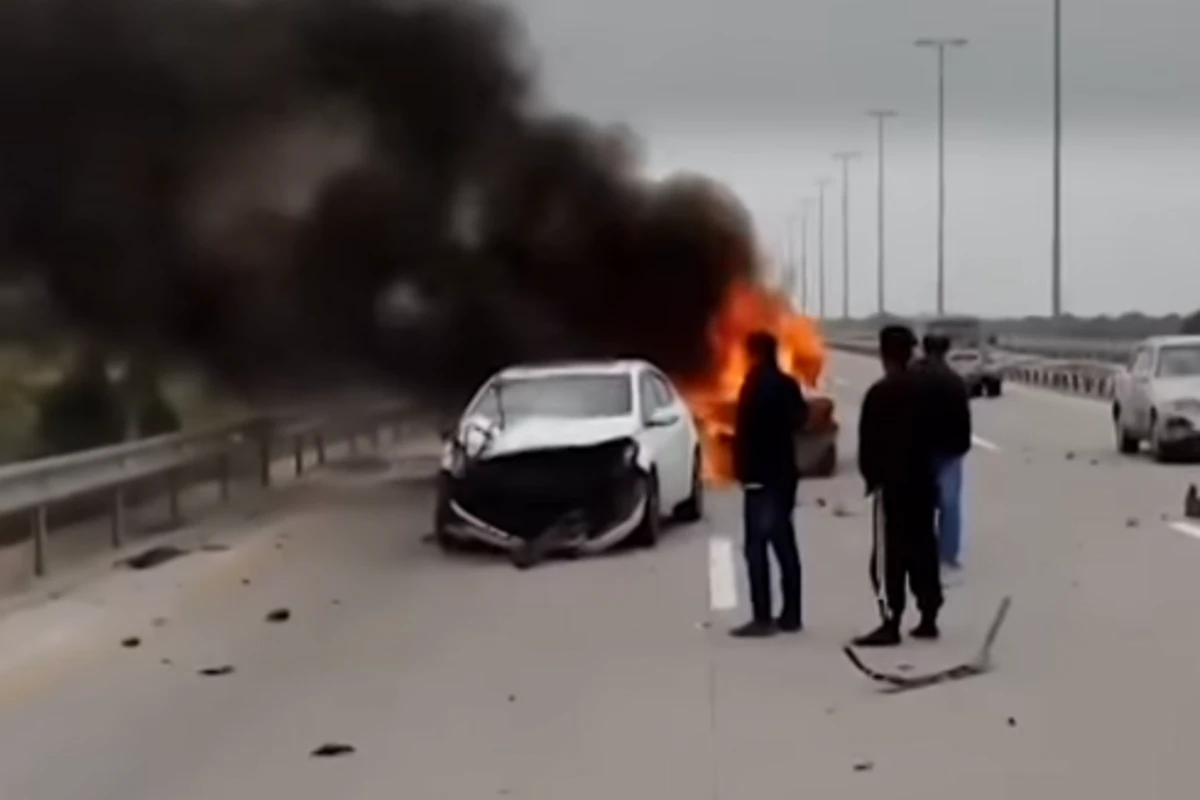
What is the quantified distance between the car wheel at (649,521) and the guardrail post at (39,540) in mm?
4632

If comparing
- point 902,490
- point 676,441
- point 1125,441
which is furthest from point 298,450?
point 902,490

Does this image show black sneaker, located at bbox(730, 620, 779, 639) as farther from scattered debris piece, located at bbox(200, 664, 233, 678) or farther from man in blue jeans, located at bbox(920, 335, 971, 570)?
scattered debris piece, located at bbox(200, 664, 233, 678)

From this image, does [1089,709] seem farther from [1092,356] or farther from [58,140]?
[1092,356]

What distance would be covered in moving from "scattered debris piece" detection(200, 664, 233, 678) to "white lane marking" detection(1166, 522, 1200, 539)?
32.4 feet

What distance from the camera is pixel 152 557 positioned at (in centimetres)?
1809

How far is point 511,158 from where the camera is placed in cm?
3256

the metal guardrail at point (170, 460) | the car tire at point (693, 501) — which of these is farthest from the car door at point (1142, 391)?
the car tire at point (693, 501)

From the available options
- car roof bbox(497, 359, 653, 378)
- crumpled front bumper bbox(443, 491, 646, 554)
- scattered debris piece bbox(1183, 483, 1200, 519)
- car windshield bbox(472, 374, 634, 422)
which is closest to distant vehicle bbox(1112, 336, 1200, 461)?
scattered debris piece bbox(1183, 483, 1200, 519)

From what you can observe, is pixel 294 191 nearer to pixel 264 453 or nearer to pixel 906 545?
pixel 264 453

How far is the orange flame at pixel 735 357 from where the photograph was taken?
2625 centimetres

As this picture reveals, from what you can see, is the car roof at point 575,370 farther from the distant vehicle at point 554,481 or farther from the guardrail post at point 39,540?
the guardrail post at point 39,540

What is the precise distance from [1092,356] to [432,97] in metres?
42.5

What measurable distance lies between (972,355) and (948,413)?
43730 millimetres

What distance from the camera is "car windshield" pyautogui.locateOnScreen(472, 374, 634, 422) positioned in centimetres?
1980
